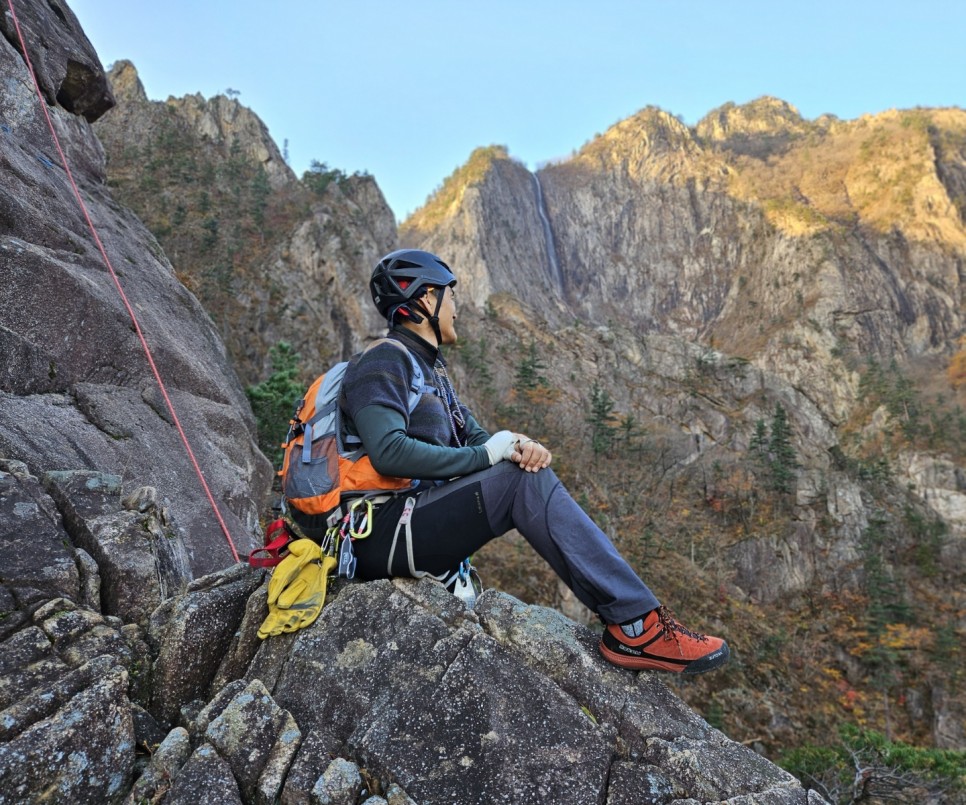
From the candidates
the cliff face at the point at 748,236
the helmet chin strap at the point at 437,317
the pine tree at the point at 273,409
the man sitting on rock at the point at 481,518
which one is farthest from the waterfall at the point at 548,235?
the man sitting on rock at the point at 481,518

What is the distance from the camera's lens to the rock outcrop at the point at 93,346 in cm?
485

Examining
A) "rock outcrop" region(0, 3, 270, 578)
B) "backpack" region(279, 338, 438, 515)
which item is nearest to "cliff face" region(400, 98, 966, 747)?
"rock outcrop" region(0, 3, 270, 578)

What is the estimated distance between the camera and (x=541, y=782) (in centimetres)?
224

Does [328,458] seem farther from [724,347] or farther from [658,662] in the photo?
[724,347]

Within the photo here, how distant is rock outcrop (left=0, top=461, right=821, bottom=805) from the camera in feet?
7.29

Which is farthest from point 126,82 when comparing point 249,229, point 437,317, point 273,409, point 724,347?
point 724,347

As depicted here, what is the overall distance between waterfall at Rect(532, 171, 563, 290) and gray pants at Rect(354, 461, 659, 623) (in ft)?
233

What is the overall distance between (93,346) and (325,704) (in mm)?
4918

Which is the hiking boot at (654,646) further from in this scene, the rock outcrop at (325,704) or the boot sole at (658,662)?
the rock outcrop at (325,704)

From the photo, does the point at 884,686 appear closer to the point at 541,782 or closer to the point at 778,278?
the point at 541,782

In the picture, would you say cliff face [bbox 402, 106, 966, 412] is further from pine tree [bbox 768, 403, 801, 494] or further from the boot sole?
the boot sole

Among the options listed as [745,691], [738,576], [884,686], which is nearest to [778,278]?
[738,576]

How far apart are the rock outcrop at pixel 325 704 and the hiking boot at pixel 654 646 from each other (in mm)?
102

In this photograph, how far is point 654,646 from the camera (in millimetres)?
2711
